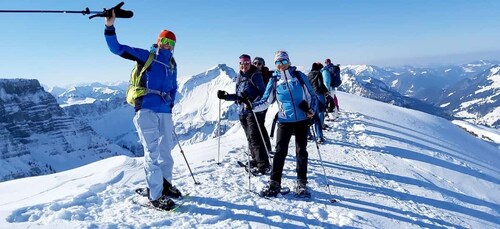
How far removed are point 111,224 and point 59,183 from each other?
4.34 metres

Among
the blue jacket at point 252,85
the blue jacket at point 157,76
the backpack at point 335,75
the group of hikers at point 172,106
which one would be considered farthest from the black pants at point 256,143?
the backpack at point 335,75

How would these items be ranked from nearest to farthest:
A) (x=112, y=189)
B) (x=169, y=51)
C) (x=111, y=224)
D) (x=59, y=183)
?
(x=111, y=224) → (x=169, y=51) → (x=112, y=189) → (x=59, y=183)

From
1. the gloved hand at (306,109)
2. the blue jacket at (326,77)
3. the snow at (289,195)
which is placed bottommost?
the snow at (289,195)

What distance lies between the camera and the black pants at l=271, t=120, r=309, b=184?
8.49 meters

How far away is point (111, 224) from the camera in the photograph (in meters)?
6.73

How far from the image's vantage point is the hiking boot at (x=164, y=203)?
24.4ft

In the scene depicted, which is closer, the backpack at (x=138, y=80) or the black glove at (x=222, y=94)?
the backpack at (x=138, y=80)

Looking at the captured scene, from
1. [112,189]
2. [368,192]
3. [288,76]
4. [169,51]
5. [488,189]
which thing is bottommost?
[488,189]

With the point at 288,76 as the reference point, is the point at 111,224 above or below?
below

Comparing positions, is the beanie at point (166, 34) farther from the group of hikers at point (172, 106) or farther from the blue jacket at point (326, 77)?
the blue jacket at point (326, 77)

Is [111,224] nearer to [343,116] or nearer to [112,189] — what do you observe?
[112,189]

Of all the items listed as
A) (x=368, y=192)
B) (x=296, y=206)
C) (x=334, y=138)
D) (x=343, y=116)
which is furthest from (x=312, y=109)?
(x=343, y=116)

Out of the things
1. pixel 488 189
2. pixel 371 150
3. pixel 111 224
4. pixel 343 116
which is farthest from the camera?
pixel 343 116

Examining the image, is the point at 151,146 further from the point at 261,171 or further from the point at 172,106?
the point at 261,171
